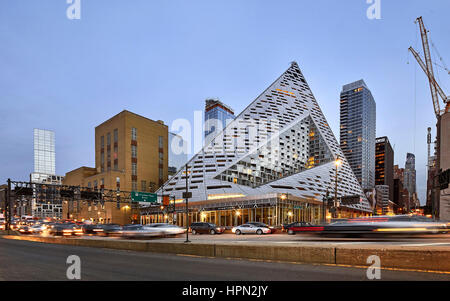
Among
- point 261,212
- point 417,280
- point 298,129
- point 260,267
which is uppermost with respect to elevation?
point 298,129

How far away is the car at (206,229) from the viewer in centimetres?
3721

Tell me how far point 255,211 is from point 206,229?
→ 15.2 meters

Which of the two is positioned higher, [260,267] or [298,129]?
[298,129]

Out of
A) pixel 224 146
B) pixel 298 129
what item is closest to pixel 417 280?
pixel 224 146

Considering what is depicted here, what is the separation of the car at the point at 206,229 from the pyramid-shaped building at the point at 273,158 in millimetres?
16807

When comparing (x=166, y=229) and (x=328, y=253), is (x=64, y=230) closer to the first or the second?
(x=166, y=229)

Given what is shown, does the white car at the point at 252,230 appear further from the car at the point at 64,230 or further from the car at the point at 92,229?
the car at the point at 64,230

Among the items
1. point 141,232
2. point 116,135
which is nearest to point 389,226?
point 141,232

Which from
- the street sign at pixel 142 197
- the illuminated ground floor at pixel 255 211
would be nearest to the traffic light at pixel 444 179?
the illuminated ground floor at pixel 255 211

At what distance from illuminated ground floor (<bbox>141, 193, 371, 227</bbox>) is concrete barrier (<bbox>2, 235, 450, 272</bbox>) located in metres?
35.2

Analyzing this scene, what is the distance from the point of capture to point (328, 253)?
1026cm
